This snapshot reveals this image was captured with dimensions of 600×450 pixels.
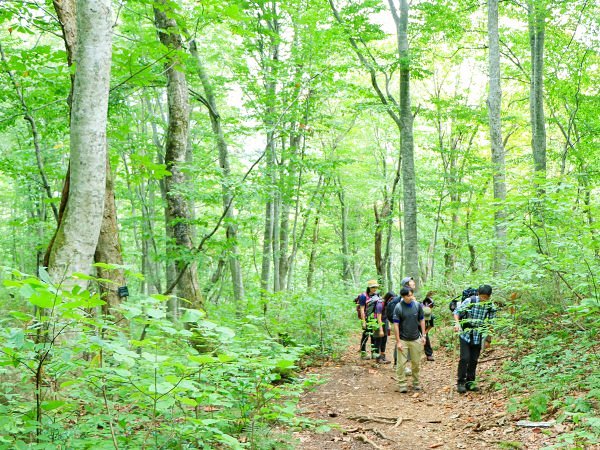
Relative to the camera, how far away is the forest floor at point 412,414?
17.7 ft

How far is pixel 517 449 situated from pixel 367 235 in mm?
23960

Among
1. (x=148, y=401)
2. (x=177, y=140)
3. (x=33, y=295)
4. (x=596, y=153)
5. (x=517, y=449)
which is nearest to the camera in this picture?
(x=33, y=295)

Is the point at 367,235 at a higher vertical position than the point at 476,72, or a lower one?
lower

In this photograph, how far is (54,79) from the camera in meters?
7.20

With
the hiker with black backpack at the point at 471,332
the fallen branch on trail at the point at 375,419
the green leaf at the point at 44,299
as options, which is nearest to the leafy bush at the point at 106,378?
the green leaf at the point at 44,299

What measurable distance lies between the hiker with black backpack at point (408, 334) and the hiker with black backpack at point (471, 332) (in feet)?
2.58

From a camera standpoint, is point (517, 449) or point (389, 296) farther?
point (389, 296)

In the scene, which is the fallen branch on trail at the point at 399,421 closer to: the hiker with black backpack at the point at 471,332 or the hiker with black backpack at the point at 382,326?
the hiker with black backpack at the point at 471,332

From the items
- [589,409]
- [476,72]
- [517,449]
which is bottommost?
[517,449]

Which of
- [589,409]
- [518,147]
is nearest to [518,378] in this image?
[589,409]

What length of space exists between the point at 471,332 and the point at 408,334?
3.84 feet

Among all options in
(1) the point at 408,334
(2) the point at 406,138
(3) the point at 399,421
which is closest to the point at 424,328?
(1) the point at 408,334

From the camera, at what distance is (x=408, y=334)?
8195 millimetres

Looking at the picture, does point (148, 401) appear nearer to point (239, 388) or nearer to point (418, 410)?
point (239, 388)
